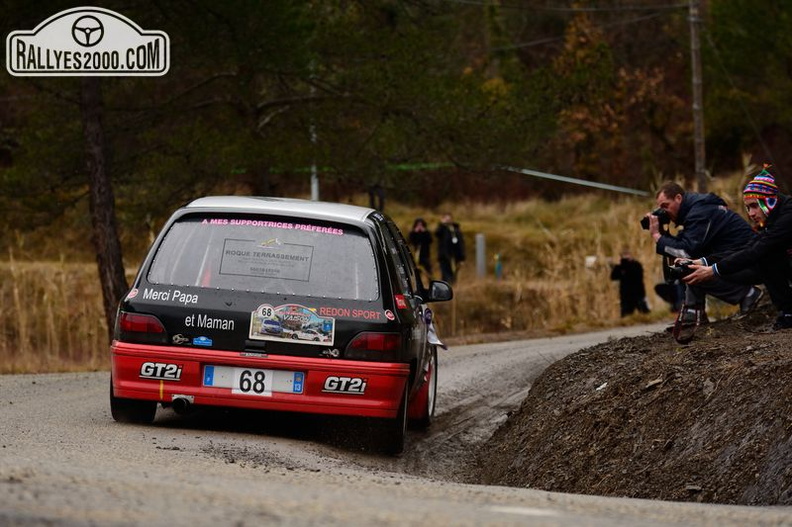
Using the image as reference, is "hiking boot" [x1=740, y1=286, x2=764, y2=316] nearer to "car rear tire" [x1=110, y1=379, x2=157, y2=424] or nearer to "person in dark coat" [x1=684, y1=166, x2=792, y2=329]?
"person in dark coat" [x1=684, y1=166, x2=792, y2=329]

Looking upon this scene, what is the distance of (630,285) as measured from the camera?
24.2 meters

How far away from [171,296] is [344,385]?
1291 millimetres

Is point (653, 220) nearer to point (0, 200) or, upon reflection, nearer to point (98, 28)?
point (98, 28)

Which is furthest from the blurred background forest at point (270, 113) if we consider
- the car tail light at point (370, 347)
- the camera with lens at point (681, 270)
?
the car tail light at point (370, 347)

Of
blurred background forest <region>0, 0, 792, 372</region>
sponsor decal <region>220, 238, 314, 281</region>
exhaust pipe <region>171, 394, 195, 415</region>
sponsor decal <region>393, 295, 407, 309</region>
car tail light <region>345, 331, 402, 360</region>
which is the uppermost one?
blurred background forest <region>0, 0, 792, 372</region>

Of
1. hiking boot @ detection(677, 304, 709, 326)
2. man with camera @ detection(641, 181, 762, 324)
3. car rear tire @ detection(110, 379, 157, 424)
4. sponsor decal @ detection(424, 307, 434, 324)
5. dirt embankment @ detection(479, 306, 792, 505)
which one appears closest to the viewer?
dirt embankment @ detection(479, 306, 792, 505)

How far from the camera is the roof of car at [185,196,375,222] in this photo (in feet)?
31.5

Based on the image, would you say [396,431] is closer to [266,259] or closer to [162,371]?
[266,259]

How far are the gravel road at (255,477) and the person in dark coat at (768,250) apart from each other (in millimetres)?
2317

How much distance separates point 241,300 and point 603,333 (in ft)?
39.8

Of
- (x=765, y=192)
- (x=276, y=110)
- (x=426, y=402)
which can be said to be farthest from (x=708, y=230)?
(x=276, y=110)

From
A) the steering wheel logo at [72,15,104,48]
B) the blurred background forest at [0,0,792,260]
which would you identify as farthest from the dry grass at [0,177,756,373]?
the steering wheel logo at [72,15,104,48]

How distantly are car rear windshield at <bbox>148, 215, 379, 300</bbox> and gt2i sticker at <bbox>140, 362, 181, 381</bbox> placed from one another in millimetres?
571

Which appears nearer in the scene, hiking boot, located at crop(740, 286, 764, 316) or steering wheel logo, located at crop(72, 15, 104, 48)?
hiking boot, located at crop(740, 286, 764, 316)
